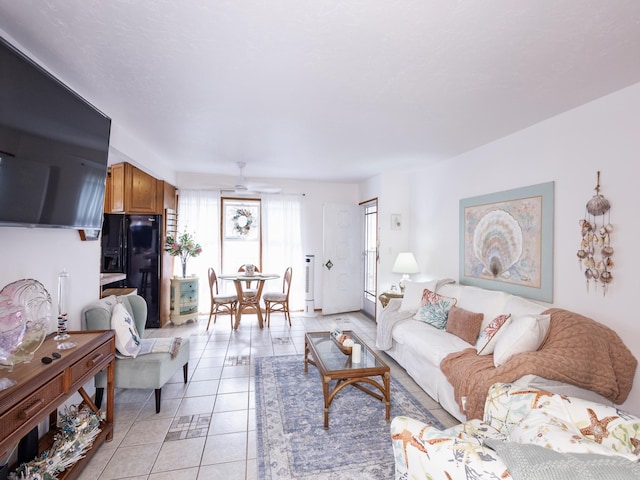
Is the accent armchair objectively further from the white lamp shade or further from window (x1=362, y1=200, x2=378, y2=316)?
window (x1=362, y1=200, x2=378, y2=316)

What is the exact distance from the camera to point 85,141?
204cm

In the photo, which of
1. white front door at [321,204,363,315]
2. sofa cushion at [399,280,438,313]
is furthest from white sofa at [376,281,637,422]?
white front door at [321,204,363,315]

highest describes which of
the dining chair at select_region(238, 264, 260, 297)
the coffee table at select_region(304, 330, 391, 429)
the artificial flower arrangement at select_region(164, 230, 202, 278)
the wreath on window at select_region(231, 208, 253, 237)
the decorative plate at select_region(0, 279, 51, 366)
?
the wreath on window at select_region(231, 208, 253, 237)

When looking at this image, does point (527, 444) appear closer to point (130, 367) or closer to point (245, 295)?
point (130, 367)

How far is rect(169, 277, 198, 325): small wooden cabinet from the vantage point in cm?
486

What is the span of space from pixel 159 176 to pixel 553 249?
477cm

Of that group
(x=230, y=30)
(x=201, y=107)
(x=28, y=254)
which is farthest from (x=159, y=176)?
(x=230, y=30)

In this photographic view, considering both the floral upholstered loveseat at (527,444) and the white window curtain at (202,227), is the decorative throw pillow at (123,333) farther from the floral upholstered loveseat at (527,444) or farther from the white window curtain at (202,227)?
the white window curtain at (202,227)

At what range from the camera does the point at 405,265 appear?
4.53m

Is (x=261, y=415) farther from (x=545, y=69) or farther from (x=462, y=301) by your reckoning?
(x=545, y=69)

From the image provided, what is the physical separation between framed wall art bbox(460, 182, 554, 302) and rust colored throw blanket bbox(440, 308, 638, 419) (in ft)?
1.91

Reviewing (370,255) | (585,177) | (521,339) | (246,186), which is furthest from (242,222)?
(585,177)

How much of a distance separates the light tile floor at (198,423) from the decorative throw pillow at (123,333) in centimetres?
55

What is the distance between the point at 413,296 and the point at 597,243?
6.03ft
